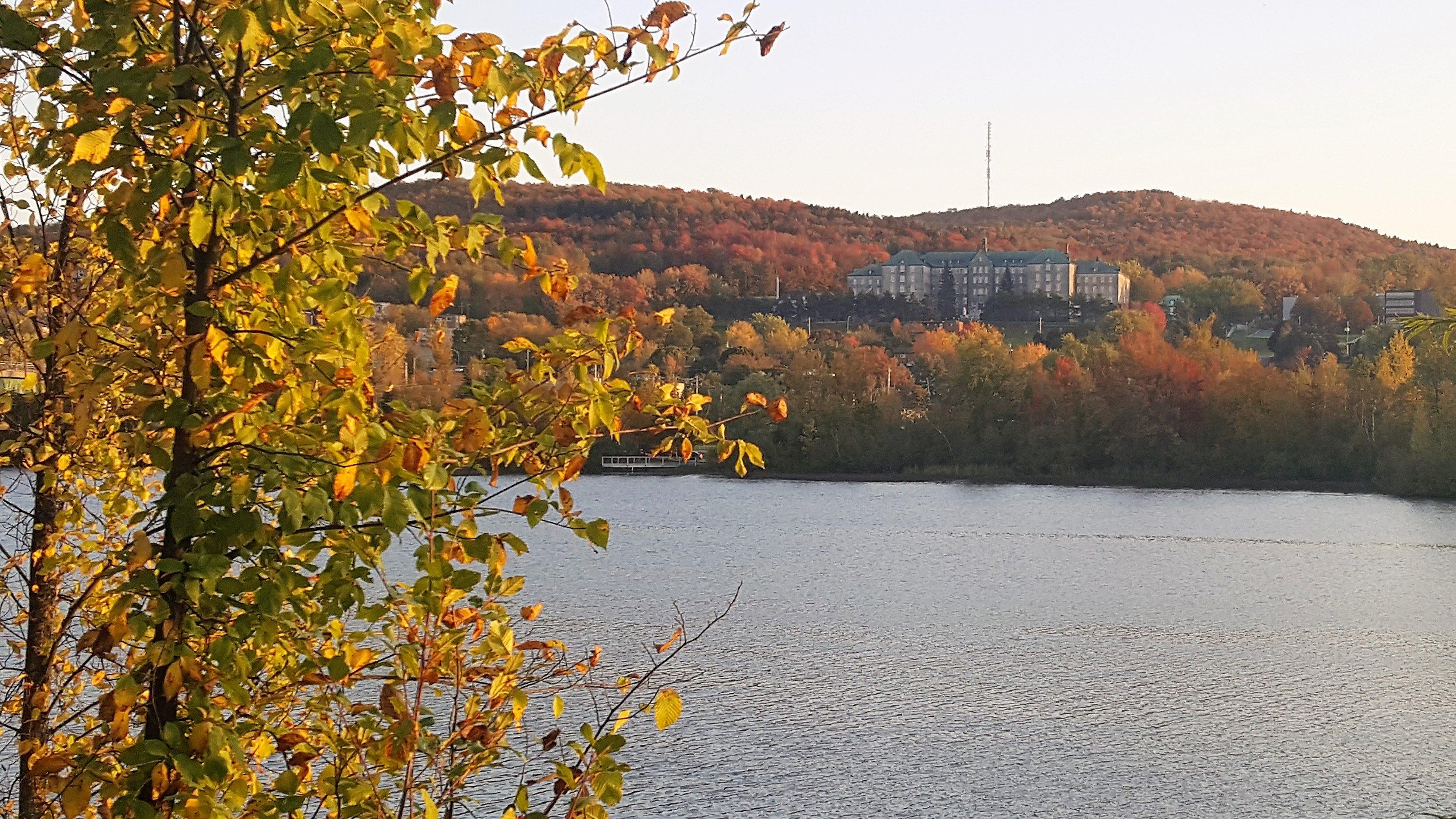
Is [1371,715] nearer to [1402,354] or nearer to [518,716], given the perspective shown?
[518,716]

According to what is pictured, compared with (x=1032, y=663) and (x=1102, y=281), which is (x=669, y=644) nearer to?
(x=1032, y=663)

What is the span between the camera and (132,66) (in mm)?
1743

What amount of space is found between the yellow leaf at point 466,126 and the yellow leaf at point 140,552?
25.0 inches

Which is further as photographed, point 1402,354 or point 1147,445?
point 1147,445

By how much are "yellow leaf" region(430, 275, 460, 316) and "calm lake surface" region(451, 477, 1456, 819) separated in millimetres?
4754

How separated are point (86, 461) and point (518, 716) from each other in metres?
1.71

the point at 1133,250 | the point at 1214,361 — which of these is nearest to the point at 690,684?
the point at 1214,361

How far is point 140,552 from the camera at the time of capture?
1.72 meters

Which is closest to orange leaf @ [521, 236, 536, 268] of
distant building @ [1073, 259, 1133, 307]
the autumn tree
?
the autumn tree

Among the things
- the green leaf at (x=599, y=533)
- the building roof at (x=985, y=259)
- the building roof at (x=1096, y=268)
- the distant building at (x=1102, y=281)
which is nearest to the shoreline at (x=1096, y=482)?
the green leaf at (x=599, y=533)

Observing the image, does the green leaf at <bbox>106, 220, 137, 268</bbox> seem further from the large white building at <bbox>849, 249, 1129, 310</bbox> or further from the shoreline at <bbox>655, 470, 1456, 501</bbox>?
the large white building at <bbox>849, 249, 1129, 310</bbox>

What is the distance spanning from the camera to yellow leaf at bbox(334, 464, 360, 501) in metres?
1.61

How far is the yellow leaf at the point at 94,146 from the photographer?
1538mm

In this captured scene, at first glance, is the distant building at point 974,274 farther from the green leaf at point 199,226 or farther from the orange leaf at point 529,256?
the green leaf at point 199,226
